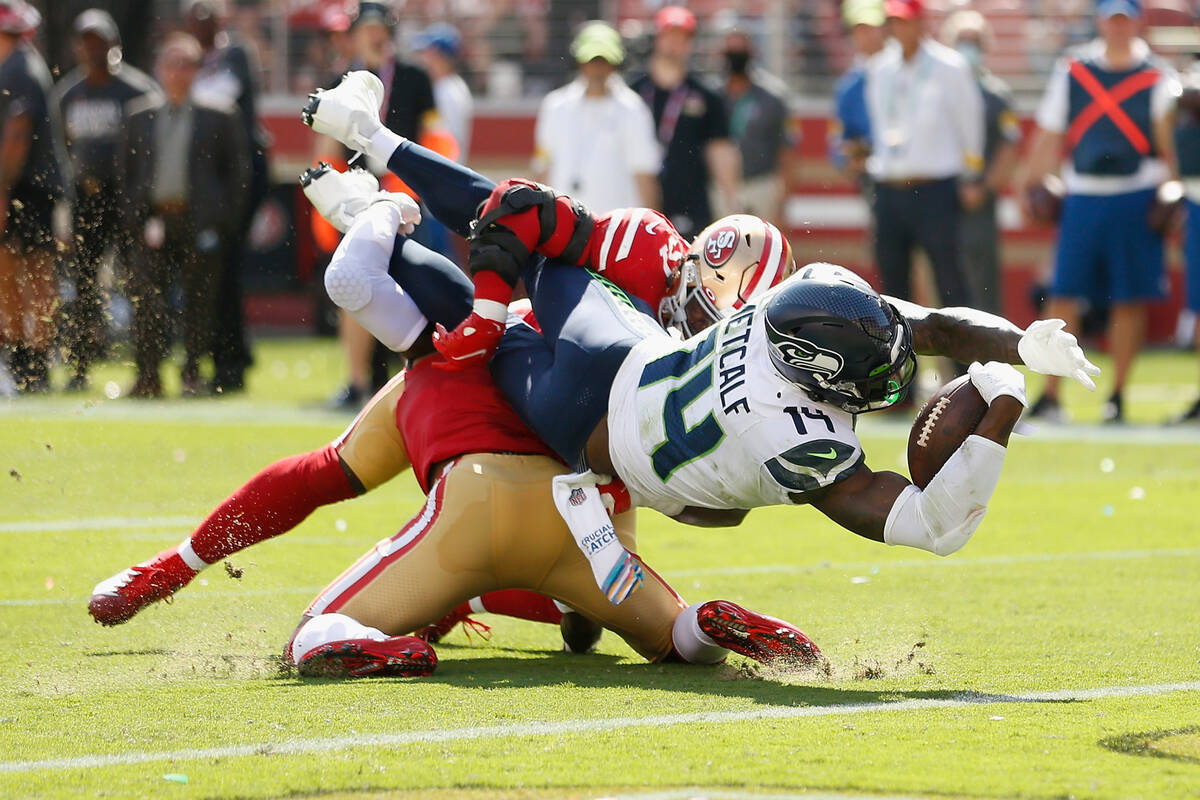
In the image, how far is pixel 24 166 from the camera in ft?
35.3

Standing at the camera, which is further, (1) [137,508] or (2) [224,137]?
(2) [224,137]

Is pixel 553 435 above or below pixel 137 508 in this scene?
above

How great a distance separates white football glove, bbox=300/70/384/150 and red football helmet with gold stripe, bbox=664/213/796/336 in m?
1.08

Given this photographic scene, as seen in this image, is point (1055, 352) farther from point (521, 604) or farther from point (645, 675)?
point (521, 604)

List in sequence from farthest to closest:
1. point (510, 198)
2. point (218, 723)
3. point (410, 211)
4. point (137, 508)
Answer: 1. point (137, 508)
2. point (410, 211)
3. point (510, 198)
4. point (218, 723)

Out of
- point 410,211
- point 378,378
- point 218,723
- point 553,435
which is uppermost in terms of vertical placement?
point 410,211

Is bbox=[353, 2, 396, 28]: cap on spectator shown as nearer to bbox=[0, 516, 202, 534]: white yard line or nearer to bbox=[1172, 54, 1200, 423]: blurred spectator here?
bbox=[0, 516, 202, 534]: white yard line

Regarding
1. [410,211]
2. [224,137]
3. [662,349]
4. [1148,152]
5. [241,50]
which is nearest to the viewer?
[662,349]

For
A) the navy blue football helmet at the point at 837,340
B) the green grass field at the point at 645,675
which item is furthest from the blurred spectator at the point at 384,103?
the navy blue football helmet at the point at 837,340

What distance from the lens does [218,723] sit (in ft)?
12.2

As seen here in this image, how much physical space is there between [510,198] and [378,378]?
5877mm

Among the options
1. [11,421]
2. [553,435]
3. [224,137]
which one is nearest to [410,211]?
[553,435]

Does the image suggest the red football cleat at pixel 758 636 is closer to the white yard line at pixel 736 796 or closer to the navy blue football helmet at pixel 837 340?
the navy blue football helmet at pixel 837 340

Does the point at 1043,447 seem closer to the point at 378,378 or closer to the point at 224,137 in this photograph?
the point at 378,378
